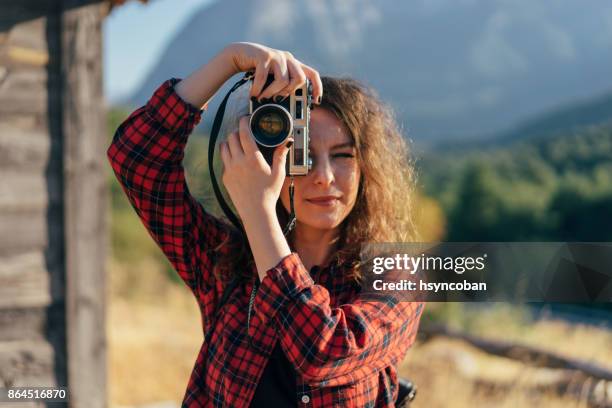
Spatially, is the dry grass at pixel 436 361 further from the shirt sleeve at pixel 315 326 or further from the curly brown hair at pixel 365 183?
the shirt sleeve at pixel 315 326

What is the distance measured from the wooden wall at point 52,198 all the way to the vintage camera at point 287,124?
1592 mm

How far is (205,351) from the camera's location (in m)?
1.48

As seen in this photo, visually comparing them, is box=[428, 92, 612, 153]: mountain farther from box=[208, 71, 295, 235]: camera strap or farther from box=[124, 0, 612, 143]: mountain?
box=[208, 71, 295, 235]: camera strap

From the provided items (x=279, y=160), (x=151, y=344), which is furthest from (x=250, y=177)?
(x=151, y=344)

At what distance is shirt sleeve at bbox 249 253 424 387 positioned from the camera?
119 centimetres

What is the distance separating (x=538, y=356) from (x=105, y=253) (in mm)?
2194

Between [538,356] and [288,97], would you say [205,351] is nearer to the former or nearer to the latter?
[288,97]

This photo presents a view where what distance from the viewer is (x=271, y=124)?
1.33 meters

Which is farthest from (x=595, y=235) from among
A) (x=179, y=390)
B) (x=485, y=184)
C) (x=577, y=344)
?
(x=179, y=390)

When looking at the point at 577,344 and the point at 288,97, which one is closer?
the point at 288,97

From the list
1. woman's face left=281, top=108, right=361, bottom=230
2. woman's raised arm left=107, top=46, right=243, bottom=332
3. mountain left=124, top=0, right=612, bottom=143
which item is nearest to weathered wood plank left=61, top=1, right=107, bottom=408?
woman's raised arm left=107, top=46, right=243, bottom=332

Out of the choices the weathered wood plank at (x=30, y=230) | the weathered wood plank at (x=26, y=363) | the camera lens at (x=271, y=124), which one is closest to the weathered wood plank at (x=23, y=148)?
the weathered wood plank at (x=30, y=230)

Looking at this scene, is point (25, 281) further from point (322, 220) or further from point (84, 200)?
point (322, 220)

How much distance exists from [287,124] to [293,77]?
9 cm
